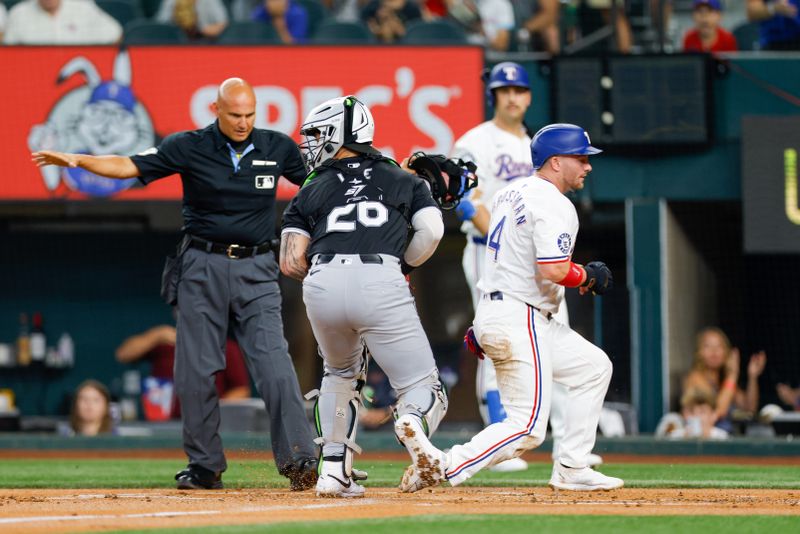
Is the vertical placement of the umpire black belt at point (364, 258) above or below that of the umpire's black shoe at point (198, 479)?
above

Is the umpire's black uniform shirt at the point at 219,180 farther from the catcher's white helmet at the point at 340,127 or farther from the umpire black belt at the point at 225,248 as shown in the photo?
the catcher's white helmet at the point at 340,127

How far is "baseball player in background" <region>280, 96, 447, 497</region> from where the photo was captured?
631 cm

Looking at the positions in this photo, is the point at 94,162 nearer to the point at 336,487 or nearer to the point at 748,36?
the point at 336,487

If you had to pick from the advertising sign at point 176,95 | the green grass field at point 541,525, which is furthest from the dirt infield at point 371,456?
the green grass field at point 541,525

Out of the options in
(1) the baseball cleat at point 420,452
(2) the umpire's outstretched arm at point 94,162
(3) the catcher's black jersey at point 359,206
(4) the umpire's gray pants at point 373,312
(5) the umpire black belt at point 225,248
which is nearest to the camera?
(1) the baseball cleat at point 420,452

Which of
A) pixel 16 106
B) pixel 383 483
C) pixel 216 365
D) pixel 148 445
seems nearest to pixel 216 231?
pixel 216 365

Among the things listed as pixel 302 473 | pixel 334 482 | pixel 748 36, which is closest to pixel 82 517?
pixel 334 482

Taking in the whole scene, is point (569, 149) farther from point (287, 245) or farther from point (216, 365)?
point (216, 365)

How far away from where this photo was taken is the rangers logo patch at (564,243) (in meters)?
6.50

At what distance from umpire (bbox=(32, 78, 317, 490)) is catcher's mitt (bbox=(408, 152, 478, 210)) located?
1212mm

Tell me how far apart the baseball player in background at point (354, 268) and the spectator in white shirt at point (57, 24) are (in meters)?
7.46

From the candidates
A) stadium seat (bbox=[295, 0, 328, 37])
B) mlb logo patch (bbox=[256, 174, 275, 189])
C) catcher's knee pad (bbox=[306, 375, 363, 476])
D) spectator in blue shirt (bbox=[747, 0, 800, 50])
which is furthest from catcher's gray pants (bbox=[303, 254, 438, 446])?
stadium seat (bbox=[295, 0, 328, 37])

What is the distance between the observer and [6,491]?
753cm

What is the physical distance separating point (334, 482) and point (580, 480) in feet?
4.05
